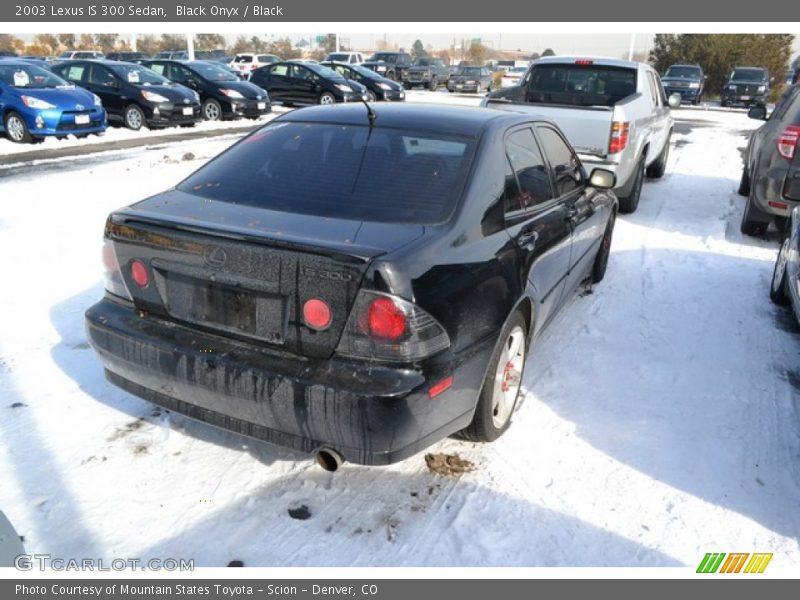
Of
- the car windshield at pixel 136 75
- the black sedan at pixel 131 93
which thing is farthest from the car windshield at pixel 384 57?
the black sedan at pixel 131 93

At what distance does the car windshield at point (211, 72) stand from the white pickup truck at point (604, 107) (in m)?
10.7

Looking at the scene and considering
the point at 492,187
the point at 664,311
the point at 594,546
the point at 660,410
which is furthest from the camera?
the point at 664,311

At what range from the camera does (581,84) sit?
29.5ft

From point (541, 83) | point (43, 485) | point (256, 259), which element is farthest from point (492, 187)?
point (541, 83)

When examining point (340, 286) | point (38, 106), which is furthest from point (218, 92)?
point (340, 286)

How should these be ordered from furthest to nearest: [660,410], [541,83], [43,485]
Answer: [541,83]
[660,410]
[43,485]

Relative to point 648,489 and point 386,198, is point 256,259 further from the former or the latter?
point 648,489

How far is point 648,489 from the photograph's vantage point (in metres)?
3.10

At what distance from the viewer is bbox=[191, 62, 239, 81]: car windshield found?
17.5 m

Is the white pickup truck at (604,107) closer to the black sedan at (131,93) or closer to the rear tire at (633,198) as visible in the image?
the rear tire at (633,198)

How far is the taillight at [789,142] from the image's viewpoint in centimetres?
639

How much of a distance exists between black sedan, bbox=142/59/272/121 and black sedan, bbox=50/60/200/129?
1.76m

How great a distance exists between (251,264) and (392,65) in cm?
3645

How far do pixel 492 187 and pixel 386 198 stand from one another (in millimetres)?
548
